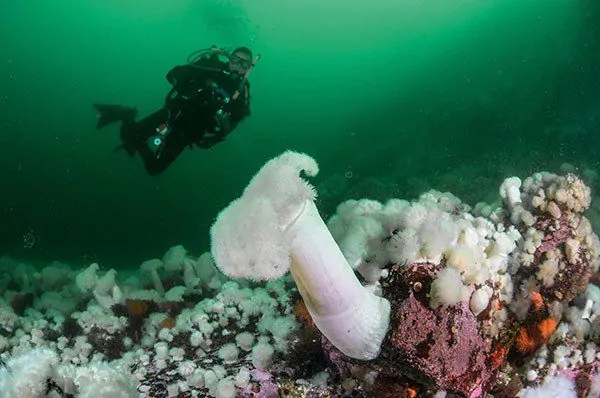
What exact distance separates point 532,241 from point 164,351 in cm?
313

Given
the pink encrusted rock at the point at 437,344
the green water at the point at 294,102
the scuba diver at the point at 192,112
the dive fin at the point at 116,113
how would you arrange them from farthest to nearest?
the green water at the point at 294,102, the dive fin at the point at 116,113, the scuba diver at the point at 192,112, the pink encrusted rock at the point at 437,344

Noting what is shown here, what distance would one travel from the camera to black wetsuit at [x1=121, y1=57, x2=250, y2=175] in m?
8.60

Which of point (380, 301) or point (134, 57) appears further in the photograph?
point (134, 57)

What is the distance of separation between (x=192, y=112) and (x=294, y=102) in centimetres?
6931

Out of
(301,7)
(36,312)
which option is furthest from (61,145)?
(36,312)

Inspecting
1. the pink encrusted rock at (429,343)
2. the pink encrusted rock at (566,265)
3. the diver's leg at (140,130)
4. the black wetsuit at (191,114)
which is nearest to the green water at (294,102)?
the pink encrusted rock at (566,265)

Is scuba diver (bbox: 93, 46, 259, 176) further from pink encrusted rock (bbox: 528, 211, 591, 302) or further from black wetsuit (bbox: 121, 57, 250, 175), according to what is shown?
pink encrusted rock (bbox: 528, 211, 591, 302)

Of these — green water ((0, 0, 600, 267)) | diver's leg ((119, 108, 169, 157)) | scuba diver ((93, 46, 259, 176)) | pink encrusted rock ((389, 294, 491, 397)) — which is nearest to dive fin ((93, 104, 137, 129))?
scuba diver ((93, 46, 259, 176))

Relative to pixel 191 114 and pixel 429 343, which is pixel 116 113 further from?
pixel 429 343

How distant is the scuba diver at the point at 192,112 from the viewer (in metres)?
8.59

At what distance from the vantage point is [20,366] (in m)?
2.15

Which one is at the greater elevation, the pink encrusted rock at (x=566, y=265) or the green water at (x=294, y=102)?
the green water at (x=294, y=102)

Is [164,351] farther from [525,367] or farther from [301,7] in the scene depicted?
[301,7]

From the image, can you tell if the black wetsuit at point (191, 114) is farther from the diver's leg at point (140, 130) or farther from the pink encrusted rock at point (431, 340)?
the pink encrusted rock at point (431, 340)
